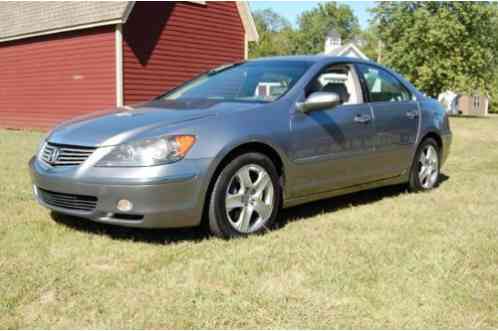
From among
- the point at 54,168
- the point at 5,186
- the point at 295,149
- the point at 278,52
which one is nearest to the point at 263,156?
the point at 295,149

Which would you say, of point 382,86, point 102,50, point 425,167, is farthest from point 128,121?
point 102,50

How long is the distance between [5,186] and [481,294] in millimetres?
5113

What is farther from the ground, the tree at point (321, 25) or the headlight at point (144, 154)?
the tree at point (321, 25)

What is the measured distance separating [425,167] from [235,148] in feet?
9.94

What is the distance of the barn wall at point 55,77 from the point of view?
16.1 meters

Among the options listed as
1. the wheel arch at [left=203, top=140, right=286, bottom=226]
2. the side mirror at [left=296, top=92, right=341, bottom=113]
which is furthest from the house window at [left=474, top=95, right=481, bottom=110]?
the wheel arch at [left=203, top=140, right=286, bottom=226]

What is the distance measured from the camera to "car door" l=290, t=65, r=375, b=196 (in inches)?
192

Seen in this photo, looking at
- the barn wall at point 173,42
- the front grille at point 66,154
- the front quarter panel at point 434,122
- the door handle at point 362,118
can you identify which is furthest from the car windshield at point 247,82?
the barn wall at point 173,42

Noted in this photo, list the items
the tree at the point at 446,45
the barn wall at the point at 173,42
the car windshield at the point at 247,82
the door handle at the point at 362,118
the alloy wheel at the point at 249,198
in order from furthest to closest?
the tree at the point at 446,45 < the barn wall at the point at 173,42 < the door handle at the point at 362,118 < the car windshield at the point at 247,82 < the alloy wheel at the point at 249,198

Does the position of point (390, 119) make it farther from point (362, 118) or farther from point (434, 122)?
point (434, 122)

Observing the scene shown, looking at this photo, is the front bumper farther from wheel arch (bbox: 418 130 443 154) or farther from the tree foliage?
the tree foliage

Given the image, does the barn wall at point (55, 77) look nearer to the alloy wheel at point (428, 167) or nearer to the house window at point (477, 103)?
the alloy wheel at point (428, 167)

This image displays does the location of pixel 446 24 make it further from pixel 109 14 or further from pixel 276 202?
pixel 276 202

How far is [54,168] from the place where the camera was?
4359mm
